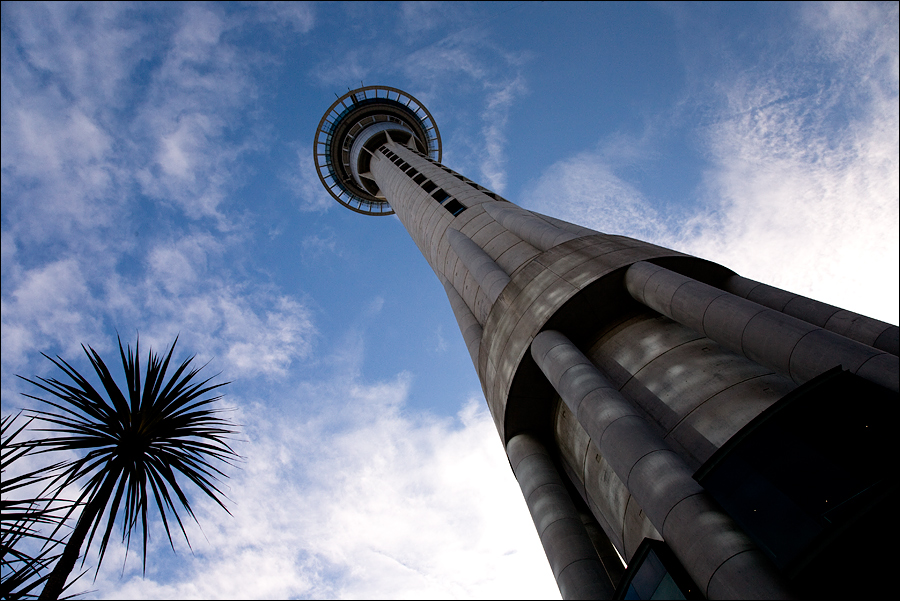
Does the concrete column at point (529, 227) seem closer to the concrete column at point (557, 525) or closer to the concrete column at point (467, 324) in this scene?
the concrete column at point (467, 324)

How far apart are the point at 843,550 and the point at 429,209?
27.7 m

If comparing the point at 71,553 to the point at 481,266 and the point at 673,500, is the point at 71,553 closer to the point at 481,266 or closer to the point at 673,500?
the point at 673,500

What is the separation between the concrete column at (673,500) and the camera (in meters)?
7.72

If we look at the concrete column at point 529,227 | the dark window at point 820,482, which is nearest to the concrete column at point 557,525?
the dark window at point 820,482

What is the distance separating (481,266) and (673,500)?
13876mm

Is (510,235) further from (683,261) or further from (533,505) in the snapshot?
(533,505)

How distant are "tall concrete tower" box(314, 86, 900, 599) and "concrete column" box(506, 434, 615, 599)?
0.05 meters

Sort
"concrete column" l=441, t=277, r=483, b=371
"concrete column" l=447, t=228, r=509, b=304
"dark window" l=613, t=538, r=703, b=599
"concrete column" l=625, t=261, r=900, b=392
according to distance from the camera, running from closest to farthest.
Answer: "dark window" l=613, t=538, r=703, b=599
"concrete column" l=625, t=261, r=900, b=392
"concrete column" l=447, t=228, r=509, b=304
"concrete column" l=441, t=277, r=483, b=371

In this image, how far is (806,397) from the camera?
9.15m

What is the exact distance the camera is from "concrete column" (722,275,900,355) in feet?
38.4

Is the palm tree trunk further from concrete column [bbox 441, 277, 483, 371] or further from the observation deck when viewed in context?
the observation deck

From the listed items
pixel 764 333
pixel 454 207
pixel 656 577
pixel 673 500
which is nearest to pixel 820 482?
pixel 673 500

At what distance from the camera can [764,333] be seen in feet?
34.4

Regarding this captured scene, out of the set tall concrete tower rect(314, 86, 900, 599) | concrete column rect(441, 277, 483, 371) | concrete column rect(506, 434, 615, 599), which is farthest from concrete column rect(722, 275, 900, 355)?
concrete column rect(441, 277, 483, 371)
